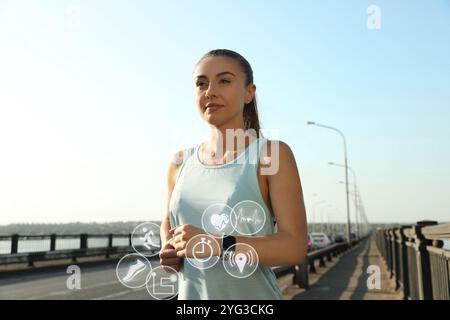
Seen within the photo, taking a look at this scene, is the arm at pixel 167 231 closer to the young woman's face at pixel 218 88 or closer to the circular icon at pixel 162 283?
the circular icon at pixel 162 283

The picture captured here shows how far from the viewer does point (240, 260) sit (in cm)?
137

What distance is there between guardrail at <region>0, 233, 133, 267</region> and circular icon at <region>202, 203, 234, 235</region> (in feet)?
54.9

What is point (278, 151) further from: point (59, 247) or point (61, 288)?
point (59, 247)

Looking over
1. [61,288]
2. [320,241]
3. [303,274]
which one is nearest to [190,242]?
[303,274]

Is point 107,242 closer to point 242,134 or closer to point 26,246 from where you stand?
point 26,246

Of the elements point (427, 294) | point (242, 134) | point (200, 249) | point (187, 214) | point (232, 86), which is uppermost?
point (232, 86)

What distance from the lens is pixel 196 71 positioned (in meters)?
1.61

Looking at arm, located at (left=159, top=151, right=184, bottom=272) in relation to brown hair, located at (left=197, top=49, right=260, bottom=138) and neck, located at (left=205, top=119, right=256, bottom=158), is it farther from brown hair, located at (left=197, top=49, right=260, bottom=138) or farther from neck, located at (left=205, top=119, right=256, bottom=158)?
brown hair, located at (left=197, top=49, right=260, bottom=138)

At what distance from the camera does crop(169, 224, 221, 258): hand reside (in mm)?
1319

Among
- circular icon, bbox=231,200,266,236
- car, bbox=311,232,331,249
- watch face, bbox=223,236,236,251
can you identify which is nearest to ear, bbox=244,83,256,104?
circular icon, bbox=231,200,266,236

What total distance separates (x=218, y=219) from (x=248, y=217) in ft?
0.30
